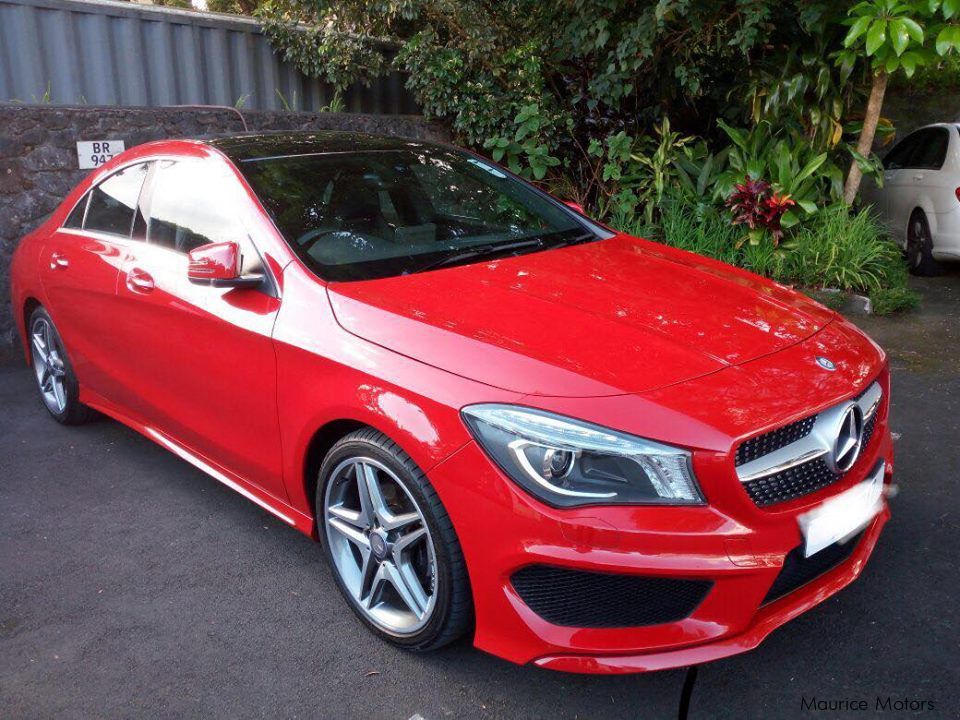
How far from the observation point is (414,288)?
9.40 ft

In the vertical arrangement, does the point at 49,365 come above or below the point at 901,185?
below

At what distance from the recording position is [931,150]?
811 centimetres

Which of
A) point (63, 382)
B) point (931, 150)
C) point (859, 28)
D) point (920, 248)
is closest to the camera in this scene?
point (63, 382)

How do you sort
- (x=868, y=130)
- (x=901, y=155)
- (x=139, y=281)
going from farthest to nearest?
(x=901, y=155)
(x=868, y=130)
(x=139, y=281)

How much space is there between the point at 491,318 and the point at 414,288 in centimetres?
36

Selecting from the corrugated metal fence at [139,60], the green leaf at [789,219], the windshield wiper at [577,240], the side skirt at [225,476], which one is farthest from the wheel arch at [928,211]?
the side skirt at [225,476]

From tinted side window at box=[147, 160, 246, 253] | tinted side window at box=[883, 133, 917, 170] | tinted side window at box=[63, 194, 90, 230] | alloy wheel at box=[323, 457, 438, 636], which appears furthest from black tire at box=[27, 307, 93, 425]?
tinted side window at box=[883, 133, 917, 170]

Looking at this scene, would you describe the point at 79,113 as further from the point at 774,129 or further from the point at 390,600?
the point at 774,129

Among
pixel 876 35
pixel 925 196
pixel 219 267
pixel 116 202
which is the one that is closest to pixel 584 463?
pixel 219 267

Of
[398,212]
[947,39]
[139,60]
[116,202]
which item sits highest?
[947,39]

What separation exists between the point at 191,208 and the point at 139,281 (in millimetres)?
390

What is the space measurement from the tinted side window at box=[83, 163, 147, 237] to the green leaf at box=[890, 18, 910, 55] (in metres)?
4.40

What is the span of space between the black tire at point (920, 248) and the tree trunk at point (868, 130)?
0.89 meters

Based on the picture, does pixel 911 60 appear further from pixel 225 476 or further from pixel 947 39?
pixel 225 476
